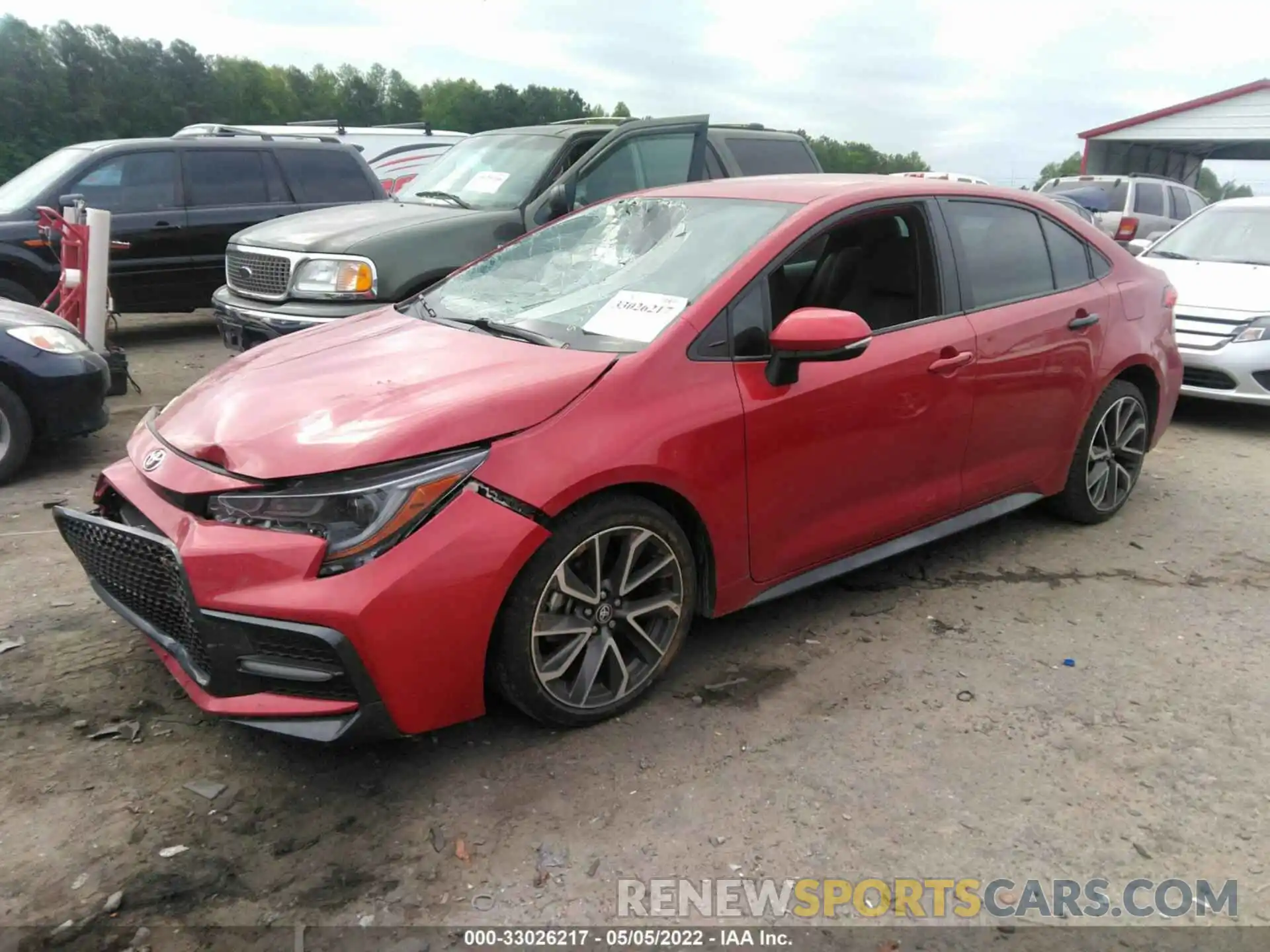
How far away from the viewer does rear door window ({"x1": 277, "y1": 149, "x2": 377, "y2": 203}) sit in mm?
9688

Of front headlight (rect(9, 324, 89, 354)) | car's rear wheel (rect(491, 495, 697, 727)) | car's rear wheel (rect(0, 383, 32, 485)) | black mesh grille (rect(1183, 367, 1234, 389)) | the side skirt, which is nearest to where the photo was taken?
car's rear wheel (rect(491, 495, 697, 727))

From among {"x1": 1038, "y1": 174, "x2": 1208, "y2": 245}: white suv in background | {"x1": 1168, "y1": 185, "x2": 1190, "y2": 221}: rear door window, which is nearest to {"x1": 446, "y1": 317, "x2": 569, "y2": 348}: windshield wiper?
{"x1": 1038, "y1": 174, "x2": 1208, "y2": 245}: white suv in background

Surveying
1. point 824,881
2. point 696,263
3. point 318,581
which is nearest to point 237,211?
point 696,263

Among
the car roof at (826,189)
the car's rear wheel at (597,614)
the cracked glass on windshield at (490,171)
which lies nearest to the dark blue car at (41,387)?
the cracked glass on windshield at (490,171)

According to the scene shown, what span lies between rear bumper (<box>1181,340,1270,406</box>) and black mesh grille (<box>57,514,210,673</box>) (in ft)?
20.9

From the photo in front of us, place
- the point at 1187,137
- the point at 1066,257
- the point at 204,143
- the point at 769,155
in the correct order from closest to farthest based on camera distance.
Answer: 1. the point at 1066,257
2. the point at 769,155
3. the point at 204,143
4. the point at 1187,137

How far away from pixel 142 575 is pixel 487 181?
196 inches

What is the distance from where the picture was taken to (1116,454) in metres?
4.67

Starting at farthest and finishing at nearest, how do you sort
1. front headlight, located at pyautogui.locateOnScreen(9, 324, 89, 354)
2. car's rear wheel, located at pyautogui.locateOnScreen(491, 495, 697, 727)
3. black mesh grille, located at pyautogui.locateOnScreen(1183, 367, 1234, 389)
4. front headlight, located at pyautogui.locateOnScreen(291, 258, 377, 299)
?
black mesh grille, located at pyautogui.locateOnScreen(1183, 367, 1234, 389), front headlight, located at pyautogui.locateOnScreen(291, 258, 377, 299), front headlight, located at pyautogui.locateOnScreen(9, 324, 89, 354), car's rear wheel, located at pyautogui.locateOnScreen(491, 495, 697, 727)

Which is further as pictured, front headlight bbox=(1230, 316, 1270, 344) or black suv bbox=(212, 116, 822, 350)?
front headlight bbox=(1230, 316, 1270, 344)

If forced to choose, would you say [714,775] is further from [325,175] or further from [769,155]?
[325,175]

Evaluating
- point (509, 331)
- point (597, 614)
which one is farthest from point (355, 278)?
point (597, 614)

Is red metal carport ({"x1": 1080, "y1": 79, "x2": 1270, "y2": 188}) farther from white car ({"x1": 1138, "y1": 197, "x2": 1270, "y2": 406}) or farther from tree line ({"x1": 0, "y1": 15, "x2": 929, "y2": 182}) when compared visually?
white car ({"x1": 1138, "y1": 197, "x2": 1270, "y2": 406})

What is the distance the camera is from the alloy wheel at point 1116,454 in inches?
179
